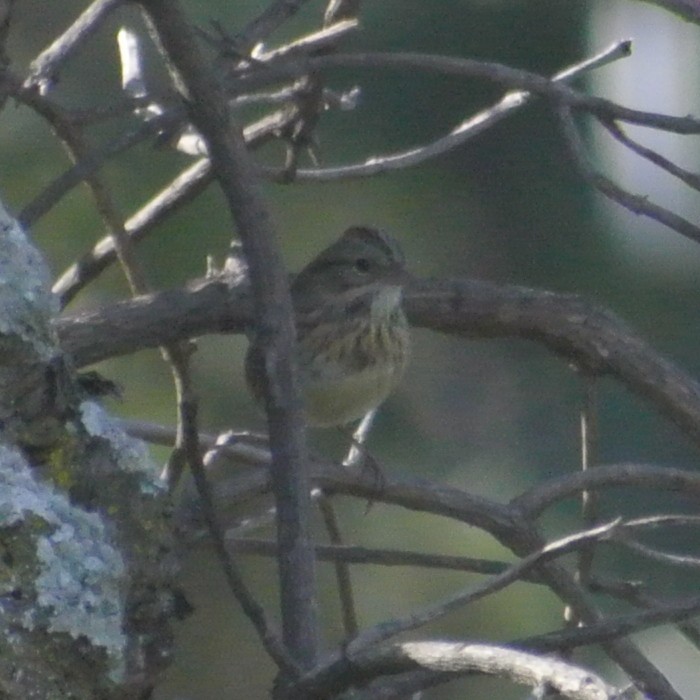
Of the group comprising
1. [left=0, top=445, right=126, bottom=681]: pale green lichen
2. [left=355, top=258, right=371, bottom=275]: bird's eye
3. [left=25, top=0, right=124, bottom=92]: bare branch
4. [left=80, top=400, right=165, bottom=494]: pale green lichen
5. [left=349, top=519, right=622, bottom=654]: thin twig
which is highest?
[left=355, top=258, right=371, bottom=275]: bird's eye

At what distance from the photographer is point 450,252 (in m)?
6.36

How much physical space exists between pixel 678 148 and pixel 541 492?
3966 mm

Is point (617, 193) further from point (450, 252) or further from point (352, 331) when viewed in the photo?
point (450, 252)

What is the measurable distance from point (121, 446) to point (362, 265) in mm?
2286

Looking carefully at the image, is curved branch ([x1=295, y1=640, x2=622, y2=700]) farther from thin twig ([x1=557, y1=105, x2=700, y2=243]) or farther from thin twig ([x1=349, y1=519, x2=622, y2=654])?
thin twig ([x1=557, y1=105, x2=700, y2=243])

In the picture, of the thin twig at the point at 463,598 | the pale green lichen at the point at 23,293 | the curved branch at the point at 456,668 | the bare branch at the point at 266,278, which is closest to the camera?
the curved branch at the point at 456,668

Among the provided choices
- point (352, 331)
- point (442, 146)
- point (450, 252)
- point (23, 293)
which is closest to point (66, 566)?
point (23, 293)

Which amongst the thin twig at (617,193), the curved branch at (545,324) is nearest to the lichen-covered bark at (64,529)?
the thin twig at (617,193)

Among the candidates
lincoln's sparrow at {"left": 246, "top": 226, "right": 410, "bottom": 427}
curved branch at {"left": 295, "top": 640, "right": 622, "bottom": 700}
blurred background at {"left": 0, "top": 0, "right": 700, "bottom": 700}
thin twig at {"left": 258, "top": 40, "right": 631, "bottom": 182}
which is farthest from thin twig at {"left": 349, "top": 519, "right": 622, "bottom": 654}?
blurred background at {"left": 0, "top": 0, "right": 700, "bottom": 700}

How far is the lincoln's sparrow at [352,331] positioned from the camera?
3.67m

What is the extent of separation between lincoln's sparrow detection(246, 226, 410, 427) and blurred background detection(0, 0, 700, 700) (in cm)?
153

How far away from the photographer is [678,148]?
6.19 m

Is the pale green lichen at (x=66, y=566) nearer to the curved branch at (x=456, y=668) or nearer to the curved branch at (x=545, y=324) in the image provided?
the curved branch at (x=456, y=668)

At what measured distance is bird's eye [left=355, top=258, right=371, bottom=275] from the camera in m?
3.85
